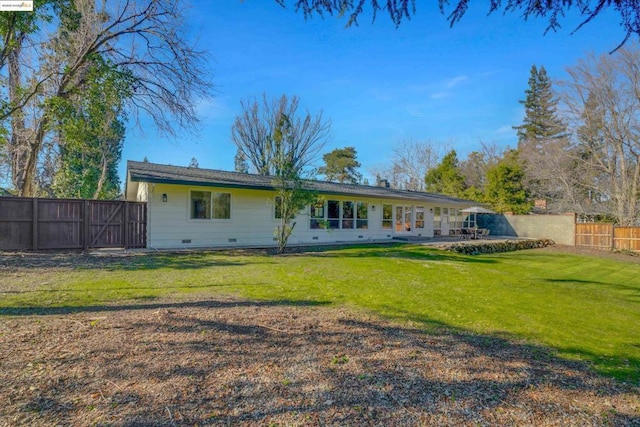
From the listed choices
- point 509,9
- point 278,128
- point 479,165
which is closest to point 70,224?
point 509,9

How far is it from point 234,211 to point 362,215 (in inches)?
291

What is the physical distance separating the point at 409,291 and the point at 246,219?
9.42 m

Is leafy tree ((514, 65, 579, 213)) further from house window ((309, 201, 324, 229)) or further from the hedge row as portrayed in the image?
house window ((309, 201, 324, 229))

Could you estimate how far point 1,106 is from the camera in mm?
9180

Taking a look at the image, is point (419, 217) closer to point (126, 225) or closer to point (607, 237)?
point (607, 237)

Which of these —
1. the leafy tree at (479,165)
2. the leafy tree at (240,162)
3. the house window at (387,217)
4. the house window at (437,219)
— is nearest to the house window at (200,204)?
the house window at (387,217)

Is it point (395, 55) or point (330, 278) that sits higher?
point (395, 55)

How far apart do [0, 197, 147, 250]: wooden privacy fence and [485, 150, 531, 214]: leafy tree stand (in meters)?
26.7

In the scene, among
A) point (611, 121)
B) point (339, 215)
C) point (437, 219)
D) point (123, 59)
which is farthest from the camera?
point (437, 219)

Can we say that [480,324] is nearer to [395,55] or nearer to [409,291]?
[409,291]

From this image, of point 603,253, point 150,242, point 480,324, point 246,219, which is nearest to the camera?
point 480,324

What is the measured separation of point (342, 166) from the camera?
3681cm

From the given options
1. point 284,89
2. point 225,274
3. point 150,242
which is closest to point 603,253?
point 225,274

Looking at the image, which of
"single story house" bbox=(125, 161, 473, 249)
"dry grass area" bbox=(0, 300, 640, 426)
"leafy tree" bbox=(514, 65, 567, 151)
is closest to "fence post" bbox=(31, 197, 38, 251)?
"single story house" bbox=(125, 161, 473, 249)
